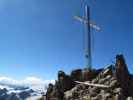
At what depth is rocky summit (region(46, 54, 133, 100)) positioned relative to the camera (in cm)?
5844

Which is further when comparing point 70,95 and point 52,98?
point 52,98

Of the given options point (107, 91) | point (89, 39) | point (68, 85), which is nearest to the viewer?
point (107, 91)

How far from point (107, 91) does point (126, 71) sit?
287 inches

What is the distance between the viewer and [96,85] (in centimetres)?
6250

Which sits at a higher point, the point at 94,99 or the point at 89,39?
the point at 89,39

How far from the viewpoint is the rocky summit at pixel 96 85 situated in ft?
192

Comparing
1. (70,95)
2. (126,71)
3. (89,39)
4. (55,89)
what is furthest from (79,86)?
(89,39)

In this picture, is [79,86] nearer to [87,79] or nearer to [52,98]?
[87,79]

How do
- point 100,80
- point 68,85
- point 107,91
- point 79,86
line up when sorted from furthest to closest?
point 68,85
point 79,86
point 100,80
point 107,91

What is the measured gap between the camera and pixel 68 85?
75.9 metres

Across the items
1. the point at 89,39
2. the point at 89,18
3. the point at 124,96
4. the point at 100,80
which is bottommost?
the point at 124,96

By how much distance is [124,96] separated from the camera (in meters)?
55.8

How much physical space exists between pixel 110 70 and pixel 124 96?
11.0 m

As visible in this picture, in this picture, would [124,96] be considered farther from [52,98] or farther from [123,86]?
[52,98]
